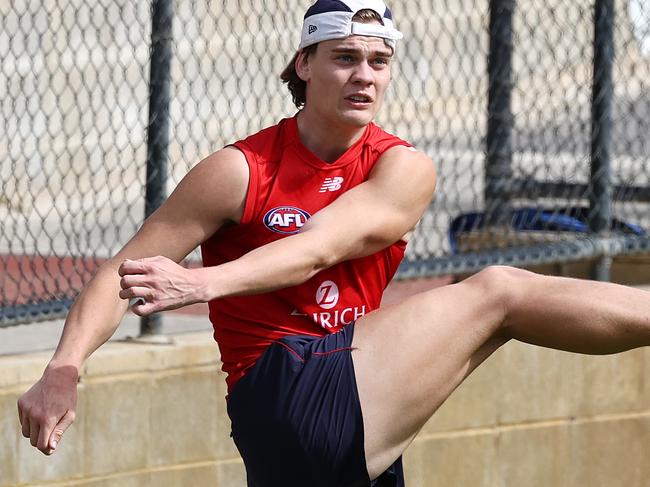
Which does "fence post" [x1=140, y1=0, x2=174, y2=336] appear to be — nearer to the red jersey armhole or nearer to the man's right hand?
the red jersey armhole

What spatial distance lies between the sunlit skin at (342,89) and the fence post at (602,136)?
2339 mm

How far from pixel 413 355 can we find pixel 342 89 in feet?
2.40

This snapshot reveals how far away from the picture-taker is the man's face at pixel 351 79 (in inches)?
150

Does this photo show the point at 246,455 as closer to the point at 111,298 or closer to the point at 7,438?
the point at 111,298

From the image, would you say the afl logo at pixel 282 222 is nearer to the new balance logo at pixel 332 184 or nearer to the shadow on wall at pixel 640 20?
the new balance logo at pixel 332 184

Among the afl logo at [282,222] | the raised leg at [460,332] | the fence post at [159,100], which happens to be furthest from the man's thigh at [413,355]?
the fence post at [159,100]

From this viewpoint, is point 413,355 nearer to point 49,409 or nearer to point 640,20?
point 49,409

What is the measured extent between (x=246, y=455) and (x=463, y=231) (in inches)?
106

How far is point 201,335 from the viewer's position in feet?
17.0

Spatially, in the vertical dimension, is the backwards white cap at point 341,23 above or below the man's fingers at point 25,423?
above

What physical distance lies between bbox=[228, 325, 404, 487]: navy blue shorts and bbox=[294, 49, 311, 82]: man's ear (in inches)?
27.8

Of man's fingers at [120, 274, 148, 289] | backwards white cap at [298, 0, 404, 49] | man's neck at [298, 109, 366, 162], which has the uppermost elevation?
backwards white cap at [298, 0, 404, 49]

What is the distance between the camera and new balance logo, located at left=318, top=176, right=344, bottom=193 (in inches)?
151

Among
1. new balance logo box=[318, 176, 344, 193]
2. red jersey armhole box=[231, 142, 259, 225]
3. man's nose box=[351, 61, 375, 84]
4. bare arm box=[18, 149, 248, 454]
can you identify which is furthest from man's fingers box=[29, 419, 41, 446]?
man's nose box=[351, 61, 375, 84]
